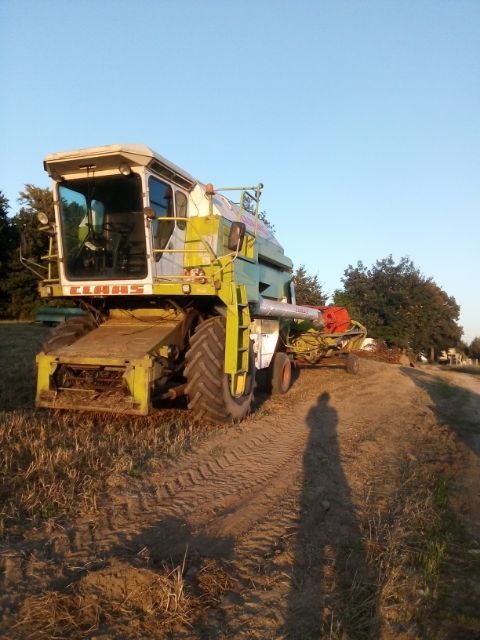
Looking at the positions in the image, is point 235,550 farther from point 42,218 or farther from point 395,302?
point 395,302

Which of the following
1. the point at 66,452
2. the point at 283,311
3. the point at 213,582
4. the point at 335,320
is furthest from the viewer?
the point at 335,320

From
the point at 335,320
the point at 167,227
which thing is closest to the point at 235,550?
the point at 167,227

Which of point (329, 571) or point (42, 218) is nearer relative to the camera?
point (329, 571)

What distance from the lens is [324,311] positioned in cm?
1347

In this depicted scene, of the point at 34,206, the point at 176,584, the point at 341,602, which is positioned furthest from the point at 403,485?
the point at 34,206

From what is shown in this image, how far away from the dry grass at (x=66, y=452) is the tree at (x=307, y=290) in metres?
16.5

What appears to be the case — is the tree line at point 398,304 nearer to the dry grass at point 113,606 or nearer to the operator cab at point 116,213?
the operator cab at point 116,213

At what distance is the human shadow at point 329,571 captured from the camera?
7.43 ft

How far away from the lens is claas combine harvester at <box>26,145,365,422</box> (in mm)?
5660

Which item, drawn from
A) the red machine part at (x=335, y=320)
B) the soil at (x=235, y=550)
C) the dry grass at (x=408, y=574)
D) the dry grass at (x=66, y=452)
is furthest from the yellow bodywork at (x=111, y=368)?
the red machine part at (x=335, y=320)

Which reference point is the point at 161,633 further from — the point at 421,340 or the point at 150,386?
the point at 421,340

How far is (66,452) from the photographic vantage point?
4121mm

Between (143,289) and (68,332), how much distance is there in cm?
147

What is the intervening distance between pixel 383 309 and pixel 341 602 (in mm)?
33541
